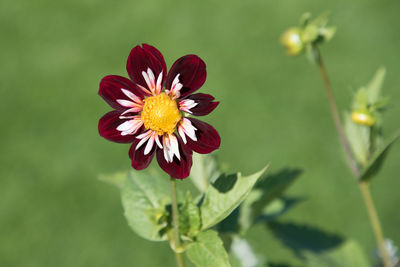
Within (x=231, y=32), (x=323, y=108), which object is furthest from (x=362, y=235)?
(x=231, y=32)

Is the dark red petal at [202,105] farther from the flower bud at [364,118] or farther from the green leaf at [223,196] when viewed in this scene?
the flower bud at [364,118]

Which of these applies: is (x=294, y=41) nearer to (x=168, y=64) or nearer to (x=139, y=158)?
(x=139, y=158)

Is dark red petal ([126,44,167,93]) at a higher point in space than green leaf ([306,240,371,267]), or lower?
higher

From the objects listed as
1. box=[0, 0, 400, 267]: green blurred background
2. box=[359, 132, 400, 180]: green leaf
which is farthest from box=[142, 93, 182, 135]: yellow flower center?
box=[0, 0, 400, 267]: green blurred background

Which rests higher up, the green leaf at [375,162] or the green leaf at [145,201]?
the green leaf at [145,201]

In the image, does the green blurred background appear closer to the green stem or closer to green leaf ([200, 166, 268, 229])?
the green stem

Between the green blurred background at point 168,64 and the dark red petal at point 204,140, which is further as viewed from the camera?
the green blurred background at point 168,64

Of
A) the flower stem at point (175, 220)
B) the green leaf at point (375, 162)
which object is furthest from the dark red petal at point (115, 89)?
the green leaf at point (375, 162)
